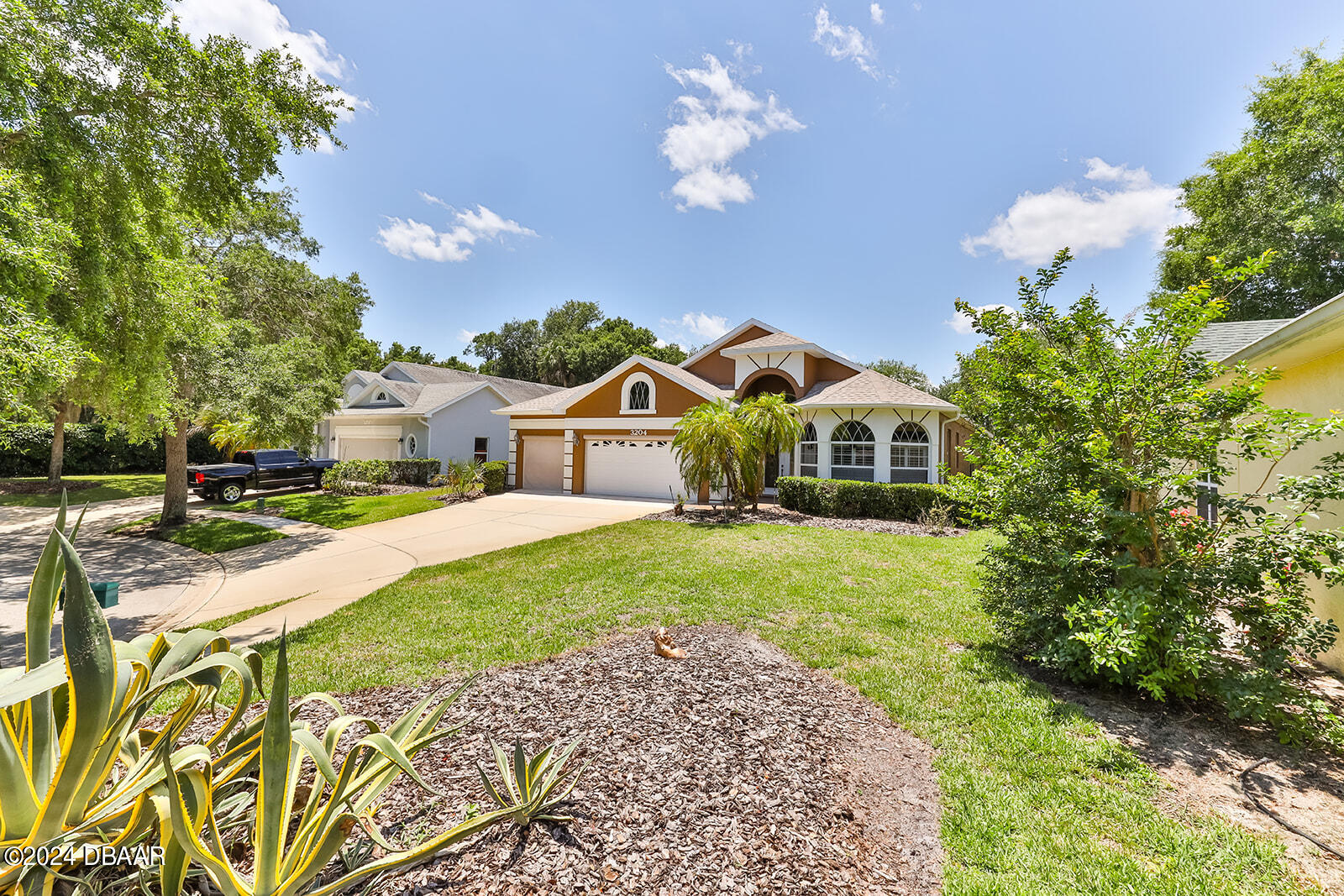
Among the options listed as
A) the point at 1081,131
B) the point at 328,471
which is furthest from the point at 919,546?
the point at 328,471

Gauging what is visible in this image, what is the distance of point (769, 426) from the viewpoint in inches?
548

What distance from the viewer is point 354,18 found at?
8133mm

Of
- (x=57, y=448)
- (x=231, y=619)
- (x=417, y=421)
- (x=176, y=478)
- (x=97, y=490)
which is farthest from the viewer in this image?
(x=417, y=421)

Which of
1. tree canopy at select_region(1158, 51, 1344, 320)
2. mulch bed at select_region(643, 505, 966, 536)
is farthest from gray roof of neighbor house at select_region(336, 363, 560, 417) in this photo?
tree canopy at select_region(1158, 51, 1344, 320)

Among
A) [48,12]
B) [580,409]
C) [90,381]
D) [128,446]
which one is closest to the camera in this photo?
[48,12]

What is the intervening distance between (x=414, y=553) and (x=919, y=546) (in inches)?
410

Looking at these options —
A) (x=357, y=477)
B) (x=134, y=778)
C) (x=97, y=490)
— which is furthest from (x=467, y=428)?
(x=134, y=778)

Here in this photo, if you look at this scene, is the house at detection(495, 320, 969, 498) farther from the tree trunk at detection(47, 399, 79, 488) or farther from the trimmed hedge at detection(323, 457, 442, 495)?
the tree trunk at detection(47, 399, 79, 488)

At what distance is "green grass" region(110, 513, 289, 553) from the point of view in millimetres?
11269

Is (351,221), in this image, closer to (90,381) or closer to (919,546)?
(90,381)

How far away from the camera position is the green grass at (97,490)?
55.1ft

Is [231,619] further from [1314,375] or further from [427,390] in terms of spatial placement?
[427,390]

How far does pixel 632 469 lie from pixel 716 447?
20.0 ft

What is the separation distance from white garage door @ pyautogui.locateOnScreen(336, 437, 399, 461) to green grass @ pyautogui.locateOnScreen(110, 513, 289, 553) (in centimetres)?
980
